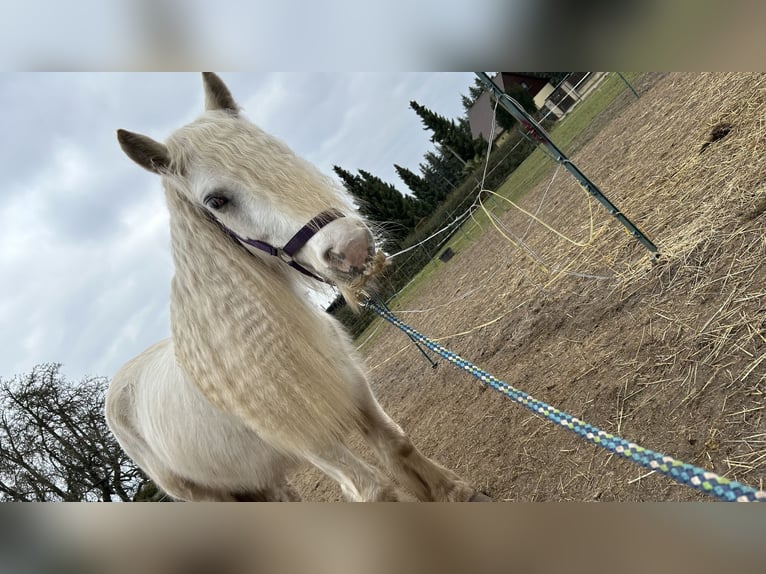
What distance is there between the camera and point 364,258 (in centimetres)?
169

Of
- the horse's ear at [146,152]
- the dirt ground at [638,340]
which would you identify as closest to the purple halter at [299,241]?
the horse's ear at [146,152]

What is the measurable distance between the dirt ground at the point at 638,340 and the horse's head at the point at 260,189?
171 cm

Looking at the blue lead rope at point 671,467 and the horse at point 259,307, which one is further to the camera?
the horse at point 259,307

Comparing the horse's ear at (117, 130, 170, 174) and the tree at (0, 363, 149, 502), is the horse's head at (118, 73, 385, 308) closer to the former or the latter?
the horse's ear at (117, 130, 170, 174)

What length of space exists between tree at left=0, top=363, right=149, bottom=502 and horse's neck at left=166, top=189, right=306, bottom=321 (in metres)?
1.76

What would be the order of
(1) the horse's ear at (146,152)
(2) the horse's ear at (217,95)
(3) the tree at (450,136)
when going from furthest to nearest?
(3) the tree at (450,136) → (2) the horse's ear at (217,95) → (1) the horse's ear at (146,152)

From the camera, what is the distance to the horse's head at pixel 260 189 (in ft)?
5.63

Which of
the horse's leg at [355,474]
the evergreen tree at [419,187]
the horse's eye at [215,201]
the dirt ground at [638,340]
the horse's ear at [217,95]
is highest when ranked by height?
the evergreen tree at [419,187]

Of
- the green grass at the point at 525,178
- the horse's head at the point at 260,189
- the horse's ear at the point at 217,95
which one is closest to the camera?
the horse's head at the point at 260,189

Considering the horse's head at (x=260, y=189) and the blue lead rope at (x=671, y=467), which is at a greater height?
the horse's head at (x=260, y=189)

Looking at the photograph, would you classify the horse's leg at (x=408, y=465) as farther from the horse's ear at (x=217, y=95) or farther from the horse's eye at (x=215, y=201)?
the horse's ear at (x=217, y=95)

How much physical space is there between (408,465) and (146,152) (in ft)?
7.31

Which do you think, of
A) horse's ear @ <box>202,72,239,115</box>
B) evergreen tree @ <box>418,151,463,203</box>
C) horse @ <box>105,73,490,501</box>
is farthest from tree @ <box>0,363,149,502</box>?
evergreen tree @ <box>418,151,463,203</box>

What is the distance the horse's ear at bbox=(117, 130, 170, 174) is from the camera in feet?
6.51
